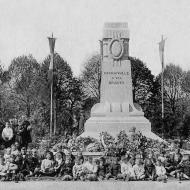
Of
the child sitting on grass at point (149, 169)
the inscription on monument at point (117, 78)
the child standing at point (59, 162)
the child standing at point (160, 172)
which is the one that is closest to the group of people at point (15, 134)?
the child standing at point (59, 162)

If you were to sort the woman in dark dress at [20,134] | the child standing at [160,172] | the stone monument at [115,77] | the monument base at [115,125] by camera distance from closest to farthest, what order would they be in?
the child standing at [160,172] → the woman in dark dress at [20,134] → the monument base at [115,125] → the stone monument at [115,77]

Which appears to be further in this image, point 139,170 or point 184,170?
point 184,170

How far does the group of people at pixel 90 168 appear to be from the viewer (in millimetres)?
15711

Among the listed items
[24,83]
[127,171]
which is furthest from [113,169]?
[24,83]

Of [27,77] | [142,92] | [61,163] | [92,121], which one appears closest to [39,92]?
[27,77]

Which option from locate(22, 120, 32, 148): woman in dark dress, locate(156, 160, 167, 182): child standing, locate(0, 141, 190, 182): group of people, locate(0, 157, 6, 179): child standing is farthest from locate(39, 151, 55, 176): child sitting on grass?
locate(22, 120, 32, 148): woman in dark dress

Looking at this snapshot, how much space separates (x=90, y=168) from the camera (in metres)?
15.9

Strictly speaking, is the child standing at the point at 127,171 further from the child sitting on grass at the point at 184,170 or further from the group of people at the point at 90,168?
the child sitting on grass at the point at 184,170

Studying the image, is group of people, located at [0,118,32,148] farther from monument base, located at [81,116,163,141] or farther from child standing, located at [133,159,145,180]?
child standing, located at [133,159,145,180]

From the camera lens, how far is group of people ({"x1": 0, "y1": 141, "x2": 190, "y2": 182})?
1571 cm

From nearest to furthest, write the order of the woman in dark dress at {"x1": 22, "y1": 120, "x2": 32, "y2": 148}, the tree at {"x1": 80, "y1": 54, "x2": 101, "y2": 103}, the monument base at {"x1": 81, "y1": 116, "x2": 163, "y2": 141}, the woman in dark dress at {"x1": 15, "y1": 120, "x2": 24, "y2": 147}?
the woman in dark dress at {"x1": 15, "y1": 120, "x2": 24, "y2": 147}
the woman in dark dress at {"x1": 22, "y1": 120, "x2": 32, "y2": 148}
the monument base at {"x1": 81, "y1": 116, "x2": 163, "y2": 141}
the tree at {"x1": 80, "y1": 54, "x2": 101, "y2": 103}

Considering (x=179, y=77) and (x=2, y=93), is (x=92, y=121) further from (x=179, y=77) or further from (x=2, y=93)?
(x=179, y=77)

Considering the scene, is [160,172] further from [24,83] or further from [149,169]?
[24,83]

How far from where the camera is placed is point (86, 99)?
56812 millimetres
